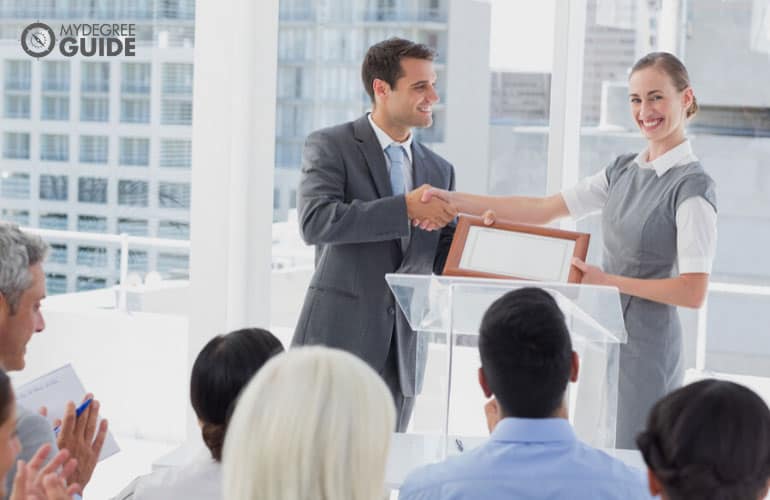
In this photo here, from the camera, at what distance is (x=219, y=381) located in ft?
5.97

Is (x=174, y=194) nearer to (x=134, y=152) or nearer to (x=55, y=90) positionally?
(x=134, y=152)

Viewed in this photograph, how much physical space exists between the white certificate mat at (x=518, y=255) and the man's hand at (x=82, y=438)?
37.3 inches

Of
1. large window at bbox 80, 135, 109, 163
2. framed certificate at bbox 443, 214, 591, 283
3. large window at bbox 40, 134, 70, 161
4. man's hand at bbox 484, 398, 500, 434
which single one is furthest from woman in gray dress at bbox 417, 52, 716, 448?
large window at bbox 40, 134, 70, 161

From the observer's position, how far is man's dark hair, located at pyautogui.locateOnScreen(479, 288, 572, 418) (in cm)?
175

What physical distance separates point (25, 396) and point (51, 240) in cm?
280

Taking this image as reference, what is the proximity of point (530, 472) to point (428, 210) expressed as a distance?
5.49ft

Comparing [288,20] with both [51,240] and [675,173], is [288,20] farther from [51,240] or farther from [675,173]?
[675,173]

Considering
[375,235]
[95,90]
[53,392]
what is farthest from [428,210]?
[95,90]

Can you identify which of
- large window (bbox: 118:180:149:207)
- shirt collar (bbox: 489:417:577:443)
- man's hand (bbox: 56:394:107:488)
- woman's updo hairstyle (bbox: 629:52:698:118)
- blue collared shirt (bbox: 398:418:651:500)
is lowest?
man's hand (bbox: 56:394:107:488)

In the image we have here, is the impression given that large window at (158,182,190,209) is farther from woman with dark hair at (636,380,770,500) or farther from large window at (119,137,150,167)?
woman with dark hair at (636,380,770,500)

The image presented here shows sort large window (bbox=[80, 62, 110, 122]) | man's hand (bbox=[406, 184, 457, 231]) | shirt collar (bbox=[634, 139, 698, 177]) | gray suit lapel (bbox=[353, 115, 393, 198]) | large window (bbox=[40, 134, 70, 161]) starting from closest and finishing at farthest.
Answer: shirt collar (bbox=[634, 139, 698, 177]) → man's hand (bbox=[406, 184, 457, 231]) → gray suit lapel (bbox=[353, 115, 393, 198]) → large window (bbox=[80, 62, 110, 122]) → large window (bbox=[40, 134, 70, 161])

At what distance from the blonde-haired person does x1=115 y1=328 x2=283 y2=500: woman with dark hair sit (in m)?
0.42

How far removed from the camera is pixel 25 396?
2164 mm

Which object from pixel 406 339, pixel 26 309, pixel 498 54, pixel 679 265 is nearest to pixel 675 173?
pixel 679 265
